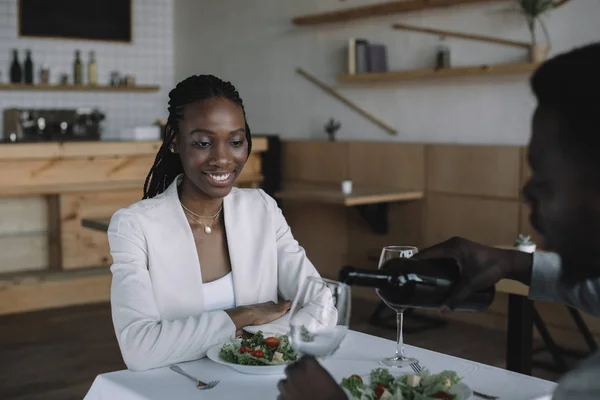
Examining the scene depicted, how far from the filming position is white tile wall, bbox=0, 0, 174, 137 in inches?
295

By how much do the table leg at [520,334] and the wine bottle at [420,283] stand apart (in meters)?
2.14

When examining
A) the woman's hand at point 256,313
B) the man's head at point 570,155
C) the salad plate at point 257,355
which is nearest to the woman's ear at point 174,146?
the woman's hand at point 256,313

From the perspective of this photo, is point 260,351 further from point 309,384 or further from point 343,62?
point 343,62

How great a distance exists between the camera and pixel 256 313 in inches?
78.1

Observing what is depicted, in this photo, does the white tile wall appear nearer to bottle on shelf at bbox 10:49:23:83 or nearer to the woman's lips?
bottle on shelf at bbox 10:49:23:83

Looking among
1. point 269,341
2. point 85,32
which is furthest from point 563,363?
point 85,32

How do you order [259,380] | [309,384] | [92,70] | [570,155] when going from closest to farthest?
1. [570,155]
2. [309,384]
3. [259,380]
4. [92,70]

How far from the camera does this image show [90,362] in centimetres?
446

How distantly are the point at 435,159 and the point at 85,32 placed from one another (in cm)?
408

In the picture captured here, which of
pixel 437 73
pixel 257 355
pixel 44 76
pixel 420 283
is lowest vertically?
pixel 257 355

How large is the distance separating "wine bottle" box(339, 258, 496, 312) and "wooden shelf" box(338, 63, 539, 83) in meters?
3.73

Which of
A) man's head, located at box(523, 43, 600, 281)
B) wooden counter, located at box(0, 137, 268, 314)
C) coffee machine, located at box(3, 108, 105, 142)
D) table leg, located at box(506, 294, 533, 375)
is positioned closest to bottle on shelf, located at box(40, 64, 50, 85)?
coffee machine, located at box(3, 108, 105, 142)

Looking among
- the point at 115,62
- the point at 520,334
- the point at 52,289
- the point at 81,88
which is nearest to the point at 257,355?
the point at 520,334

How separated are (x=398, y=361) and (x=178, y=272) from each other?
648mm
